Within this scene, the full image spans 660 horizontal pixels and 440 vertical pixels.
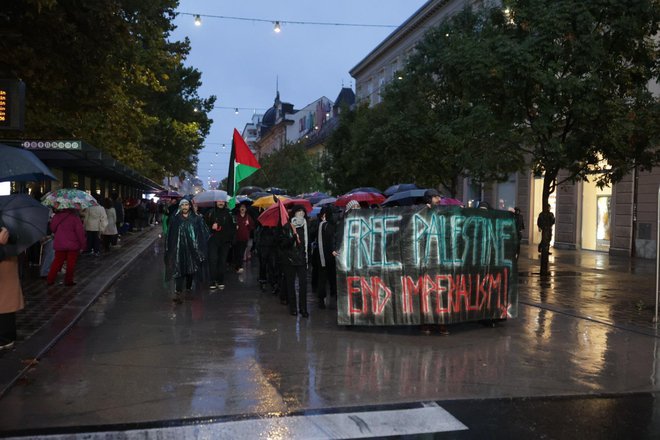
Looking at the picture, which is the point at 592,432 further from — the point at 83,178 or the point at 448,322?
the point at 83,178

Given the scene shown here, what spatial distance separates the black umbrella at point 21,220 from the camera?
6320 millimetres

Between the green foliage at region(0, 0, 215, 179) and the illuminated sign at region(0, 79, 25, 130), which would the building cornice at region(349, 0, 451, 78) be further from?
the illuminated sign at region(0, 79, 25, 130)

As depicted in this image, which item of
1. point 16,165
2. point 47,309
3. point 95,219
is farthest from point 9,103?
point 95,219

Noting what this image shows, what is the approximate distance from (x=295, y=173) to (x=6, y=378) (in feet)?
173

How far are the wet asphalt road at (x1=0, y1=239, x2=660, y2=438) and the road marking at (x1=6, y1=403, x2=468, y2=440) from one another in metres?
0.14

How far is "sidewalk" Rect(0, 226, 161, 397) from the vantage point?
20.8 ft

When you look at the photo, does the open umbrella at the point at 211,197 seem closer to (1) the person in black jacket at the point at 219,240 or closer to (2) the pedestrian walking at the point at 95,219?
(1) the person in black jacket at the point at 219,240

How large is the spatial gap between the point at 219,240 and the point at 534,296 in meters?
5.97

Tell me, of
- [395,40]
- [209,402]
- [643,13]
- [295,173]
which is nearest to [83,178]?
[643,13]

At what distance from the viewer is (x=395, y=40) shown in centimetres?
4628

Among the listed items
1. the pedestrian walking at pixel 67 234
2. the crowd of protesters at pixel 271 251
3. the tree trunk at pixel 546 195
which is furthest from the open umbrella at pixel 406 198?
the pedestrian walking at pixel 67 234

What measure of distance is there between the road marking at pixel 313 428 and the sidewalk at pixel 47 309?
5.39ft

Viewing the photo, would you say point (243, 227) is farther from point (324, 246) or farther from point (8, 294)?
point (8, 294)

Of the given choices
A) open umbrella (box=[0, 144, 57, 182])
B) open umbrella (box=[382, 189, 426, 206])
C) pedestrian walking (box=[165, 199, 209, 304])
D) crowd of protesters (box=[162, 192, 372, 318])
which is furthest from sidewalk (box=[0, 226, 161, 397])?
open umbrella (box=[382, 189, 426, 206])
